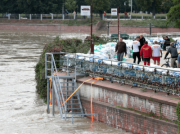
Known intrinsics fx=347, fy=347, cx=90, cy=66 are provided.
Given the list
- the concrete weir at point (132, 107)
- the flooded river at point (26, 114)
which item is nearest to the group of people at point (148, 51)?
the concrete weir at point (132, 107)

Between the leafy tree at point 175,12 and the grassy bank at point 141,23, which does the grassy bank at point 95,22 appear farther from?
the leafy tree at point 175,12

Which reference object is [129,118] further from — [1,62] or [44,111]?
[1,62]

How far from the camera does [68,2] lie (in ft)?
290

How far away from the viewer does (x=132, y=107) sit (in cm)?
1040

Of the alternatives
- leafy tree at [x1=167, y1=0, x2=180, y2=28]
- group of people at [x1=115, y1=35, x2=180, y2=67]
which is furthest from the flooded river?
leafy tree at [x1=167, y1=0, x2=180, y2=28]

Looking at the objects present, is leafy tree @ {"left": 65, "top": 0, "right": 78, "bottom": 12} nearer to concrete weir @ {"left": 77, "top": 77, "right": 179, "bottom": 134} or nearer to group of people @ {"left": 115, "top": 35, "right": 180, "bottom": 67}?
group of people @ {"left": 115, "top": 35, "right": 180, "bottom": 67}

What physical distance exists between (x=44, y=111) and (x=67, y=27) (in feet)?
187

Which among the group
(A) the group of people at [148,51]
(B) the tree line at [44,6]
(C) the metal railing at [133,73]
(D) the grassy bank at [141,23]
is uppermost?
(B) the tree line at [44,6]

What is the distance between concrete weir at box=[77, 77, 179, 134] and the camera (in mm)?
9305

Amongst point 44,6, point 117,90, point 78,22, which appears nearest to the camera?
point 117,90

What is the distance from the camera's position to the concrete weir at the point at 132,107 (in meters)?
9.30

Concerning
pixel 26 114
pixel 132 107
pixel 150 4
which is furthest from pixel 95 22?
pixel 132 107

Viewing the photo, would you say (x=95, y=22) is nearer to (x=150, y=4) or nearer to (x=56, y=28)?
(x=56, y=28)

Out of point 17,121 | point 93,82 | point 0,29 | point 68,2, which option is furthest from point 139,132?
point 68,2
